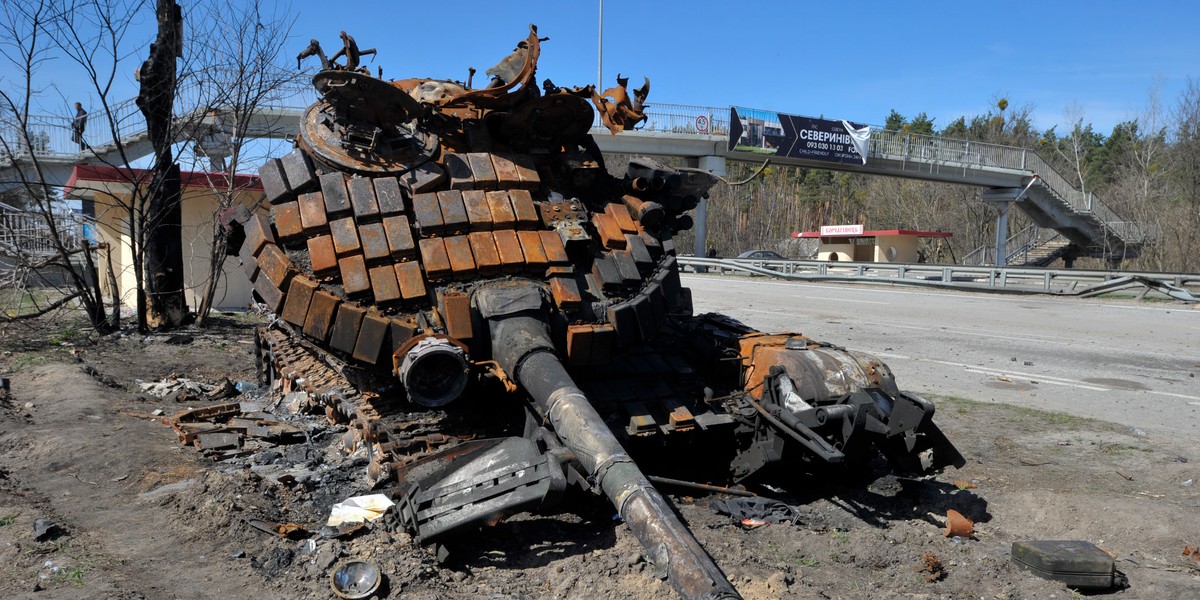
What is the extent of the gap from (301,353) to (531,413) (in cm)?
393

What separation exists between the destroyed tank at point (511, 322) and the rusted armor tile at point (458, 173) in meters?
0.02

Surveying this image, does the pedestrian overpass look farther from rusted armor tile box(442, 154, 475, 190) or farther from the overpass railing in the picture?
rusted armor tile box(442, 154, 475, 190)

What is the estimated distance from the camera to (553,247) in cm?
641

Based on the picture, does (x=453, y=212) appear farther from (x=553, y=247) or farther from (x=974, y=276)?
(x=974, y=276)

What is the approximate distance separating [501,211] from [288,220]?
5.01 feet

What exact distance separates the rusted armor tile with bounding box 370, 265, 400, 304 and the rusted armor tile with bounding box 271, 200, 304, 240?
67cm

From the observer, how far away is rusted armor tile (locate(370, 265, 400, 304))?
5820 millimetres

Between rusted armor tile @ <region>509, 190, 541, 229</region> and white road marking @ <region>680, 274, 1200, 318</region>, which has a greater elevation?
rusted armor tile @ <region>509, 190, 541, 229</region>

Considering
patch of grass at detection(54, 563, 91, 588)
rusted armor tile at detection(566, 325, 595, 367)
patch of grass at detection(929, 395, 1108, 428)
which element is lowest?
patch of grass at detection(54, 563, 91, 588)

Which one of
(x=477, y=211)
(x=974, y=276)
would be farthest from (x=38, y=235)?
(x=974, y=276)

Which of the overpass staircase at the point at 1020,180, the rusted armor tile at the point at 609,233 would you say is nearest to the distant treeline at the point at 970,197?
the overpass staircase at the point at 1020,180

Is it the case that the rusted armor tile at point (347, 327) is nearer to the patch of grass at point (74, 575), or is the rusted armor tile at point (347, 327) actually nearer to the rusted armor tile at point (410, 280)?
the rusted armor tile at point (410, 280)

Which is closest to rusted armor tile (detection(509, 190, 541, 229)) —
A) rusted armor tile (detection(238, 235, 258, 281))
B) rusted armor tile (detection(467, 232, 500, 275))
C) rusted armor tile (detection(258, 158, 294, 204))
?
rusted armor tile (detection(467, 232, 500, 275))

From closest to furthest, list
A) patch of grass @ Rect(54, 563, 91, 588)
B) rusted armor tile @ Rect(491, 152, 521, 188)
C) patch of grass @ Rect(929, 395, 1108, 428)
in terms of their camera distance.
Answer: patch of grass @ Rect(54, 563, 91, 588), rusted armor tile @ Rect(491, 152, 521, 188), patch of grass @ Rect(929, 395, 1108, 428)
